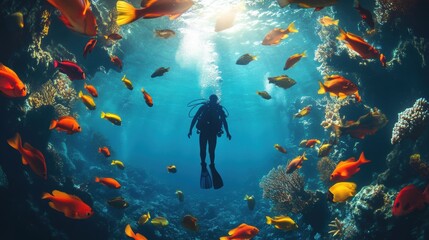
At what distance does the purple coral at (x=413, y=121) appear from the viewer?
755 cm

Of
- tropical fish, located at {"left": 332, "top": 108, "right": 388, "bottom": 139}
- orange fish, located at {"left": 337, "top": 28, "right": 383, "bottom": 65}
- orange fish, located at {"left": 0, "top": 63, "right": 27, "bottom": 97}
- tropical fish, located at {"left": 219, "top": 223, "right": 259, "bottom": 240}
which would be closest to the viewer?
orange fish, located at {"left": 0, "top": 63, "right": 27, "bottom": 97}

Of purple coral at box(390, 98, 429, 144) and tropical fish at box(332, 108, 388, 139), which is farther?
tropical fish at box(332, 108, 388, 139)

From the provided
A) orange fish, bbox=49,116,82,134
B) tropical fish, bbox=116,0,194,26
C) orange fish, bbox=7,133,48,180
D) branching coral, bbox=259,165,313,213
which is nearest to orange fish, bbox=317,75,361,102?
tropical fish, bbox=116,0,194,26

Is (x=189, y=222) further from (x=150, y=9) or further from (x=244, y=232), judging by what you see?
(x=150, y=9)

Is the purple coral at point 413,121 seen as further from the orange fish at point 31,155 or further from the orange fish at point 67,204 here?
the orange fish at point 31,155

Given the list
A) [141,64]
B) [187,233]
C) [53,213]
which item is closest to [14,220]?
[53,213]

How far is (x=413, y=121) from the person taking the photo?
766 cm

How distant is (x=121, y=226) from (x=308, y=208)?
7958 millimetres

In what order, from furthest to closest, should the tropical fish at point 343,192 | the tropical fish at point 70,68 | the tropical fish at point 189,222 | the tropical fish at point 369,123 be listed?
the tropical fish at point 369,123
the tropical fish at point 189,222
the tropical fish at point 343,192
the tropical fish at point 70,68

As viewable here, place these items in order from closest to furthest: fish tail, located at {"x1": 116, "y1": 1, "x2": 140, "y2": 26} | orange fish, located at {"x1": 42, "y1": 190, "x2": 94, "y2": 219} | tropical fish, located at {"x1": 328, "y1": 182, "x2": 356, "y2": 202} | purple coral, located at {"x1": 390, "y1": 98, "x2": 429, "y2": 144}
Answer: fish tail, located at {"x1": 116, "y1": 1, "x2": 140, "y2": 26} → orange fish, located at {"x1": 42, "y1": 190, "x2": 94, "y2": 219} → tropical fish, located at {"x1": 328, "y1": 182, "x2": 356, "y2": 202} → purple coral, located at {"x1": 390, "y1": 98, "x2": 429, "y2": 144}

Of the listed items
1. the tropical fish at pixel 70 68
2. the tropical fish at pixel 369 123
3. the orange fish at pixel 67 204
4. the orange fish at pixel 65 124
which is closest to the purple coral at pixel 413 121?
the tropical fish at pixel 369 123

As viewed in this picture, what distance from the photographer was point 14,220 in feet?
24.7

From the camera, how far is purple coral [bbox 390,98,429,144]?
7551mm

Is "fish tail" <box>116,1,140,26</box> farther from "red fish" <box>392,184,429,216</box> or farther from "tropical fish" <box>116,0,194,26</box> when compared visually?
"red fish" <box>392,184,429,216</box>
